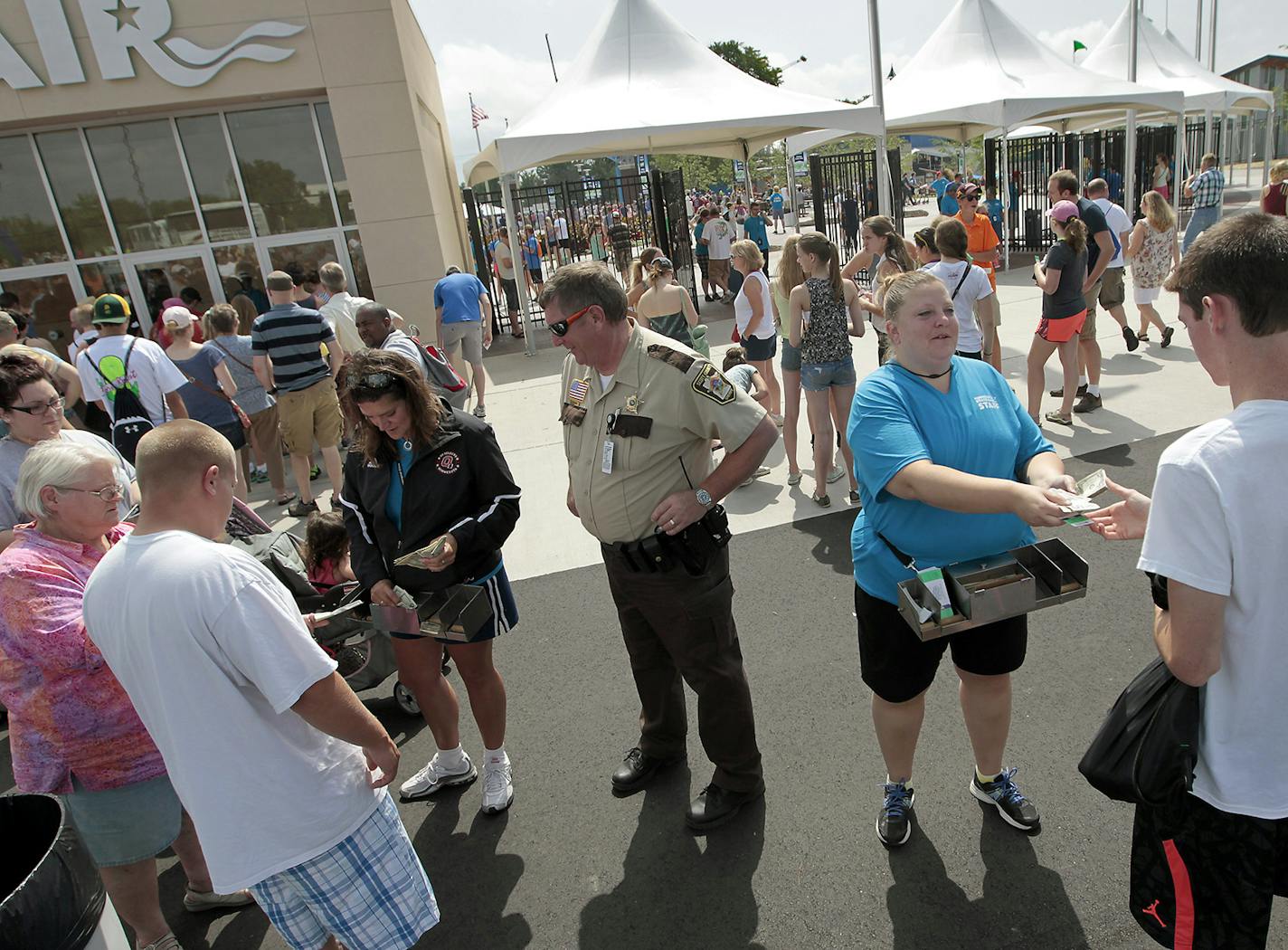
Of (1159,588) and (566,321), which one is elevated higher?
(566,321)

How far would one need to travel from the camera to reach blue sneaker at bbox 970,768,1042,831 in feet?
8.67

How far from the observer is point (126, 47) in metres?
10.5

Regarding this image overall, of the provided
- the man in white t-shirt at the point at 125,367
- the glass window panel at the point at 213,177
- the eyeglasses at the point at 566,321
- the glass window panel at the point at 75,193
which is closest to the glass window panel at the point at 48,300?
the glass window panel at the point at 75,193

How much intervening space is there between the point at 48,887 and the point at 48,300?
13.3m

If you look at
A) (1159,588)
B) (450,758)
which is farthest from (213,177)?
(1159,588)

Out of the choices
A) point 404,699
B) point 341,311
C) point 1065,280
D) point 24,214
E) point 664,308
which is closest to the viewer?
point 404,699

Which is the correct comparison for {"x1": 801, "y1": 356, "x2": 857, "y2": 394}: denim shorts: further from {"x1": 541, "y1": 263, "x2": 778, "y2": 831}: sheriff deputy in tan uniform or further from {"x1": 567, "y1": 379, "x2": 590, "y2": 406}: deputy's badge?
{"x1": 567, "y1": 379, "x2": 590, "y2": 406}: deputy's badge

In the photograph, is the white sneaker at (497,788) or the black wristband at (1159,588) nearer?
the black wristband at (1159,588)

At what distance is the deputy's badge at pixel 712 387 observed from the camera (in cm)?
259

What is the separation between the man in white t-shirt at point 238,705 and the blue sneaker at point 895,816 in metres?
1.65

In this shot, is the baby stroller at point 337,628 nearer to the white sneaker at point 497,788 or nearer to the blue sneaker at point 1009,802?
the white sneaker at point 497,788

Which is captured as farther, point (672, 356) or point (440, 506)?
point (440, 506)

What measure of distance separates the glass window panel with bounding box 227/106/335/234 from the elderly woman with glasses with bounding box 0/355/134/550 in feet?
32.0

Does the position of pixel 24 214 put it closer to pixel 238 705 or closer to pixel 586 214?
pixel 586 214
